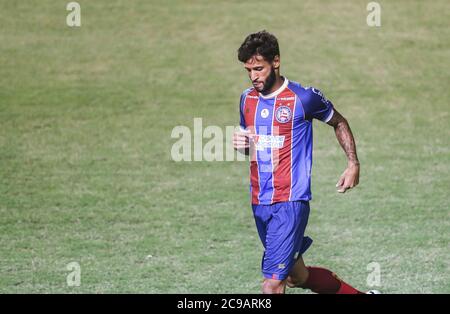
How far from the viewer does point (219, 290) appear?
9320 mm

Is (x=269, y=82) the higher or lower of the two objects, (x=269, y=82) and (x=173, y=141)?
the higher

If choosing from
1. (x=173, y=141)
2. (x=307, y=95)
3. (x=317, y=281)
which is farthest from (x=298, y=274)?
(x=173, y=141)

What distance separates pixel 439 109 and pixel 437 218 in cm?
498

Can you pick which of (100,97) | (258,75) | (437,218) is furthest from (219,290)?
(100,97)

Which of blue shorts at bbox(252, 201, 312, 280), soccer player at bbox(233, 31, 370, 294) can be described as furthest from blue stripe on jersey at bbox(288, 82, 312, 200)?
blue shorts at bbox(252, 201, 312, 280)

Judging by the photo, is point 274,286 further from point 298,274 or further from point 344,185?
point 344,185

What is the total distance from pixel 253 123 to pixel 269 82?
1.25ft

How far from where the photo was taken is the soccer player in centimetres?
780

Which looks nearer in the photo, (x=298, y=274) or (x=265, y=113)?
(x=265, y=113)

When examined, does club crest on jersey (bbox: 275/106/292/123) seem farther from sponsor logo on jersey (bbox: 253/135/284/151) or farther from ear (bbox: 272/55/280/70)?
ear (bbox: 272/55/280/70)

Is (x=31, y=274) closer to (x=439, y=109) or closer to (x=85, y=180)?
(x=85, y=180)

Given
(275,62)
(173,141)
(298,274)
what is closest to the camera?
(275,62)

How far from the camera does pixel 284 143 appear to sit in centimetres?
797

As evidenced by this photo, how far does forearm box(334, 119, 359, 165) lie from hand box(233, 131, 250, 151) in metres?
0.77
